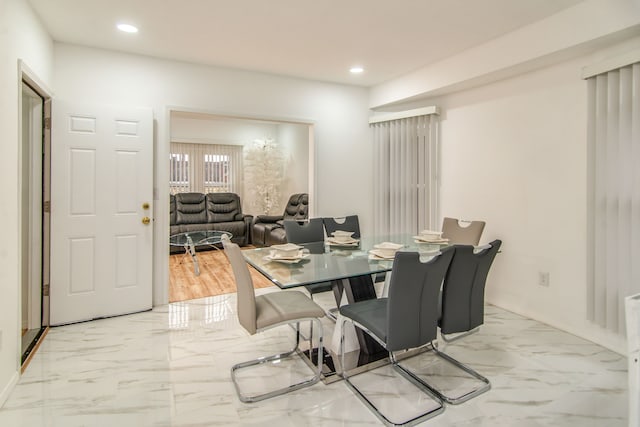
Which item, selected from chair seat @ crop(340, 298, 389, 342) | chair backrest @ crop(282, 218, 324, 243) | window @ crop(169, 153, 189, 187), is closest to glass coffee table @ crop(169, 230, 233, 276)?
chair backrest @ crop(282, 218, 324, 243)

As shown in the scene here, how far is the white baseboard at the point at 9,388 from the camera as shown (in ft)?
6.48

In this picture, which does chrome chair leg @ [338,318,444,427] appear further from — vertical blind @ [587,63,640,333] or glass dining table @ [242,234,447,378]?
vertical blind @ [587,63,640,333]

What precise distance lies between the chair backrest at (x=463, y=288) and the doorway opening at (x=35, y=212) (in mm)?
3047

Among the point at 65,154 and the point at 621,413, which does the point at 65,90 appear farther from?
the point at 621,413

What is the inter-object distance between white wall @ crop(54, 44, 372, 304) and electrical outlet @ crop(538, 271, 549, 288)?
7.17 ft

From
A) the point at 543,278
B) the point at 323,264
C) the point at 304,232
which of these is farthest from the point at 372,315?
the point at 543,278

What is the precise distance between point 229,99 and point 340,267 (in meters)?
2.49

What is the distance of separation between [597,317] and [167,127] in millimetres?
3998

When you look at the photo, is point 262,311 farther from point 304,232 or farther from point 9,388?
point 9,388

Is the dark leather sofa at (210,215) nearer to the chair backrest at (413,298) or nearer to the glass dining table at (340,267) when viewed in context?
the glass dining table at (340,267)

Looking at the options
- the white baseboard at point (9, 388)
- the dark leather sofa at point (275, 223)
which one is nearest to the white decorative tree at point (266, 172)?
the dark leather sofa at point (275, 223)

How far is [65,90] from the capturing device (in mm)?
3182

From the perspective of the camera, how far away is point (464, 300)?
2131mm

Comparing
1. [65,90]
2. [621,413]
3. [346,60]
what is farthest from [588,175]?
[65,90]
